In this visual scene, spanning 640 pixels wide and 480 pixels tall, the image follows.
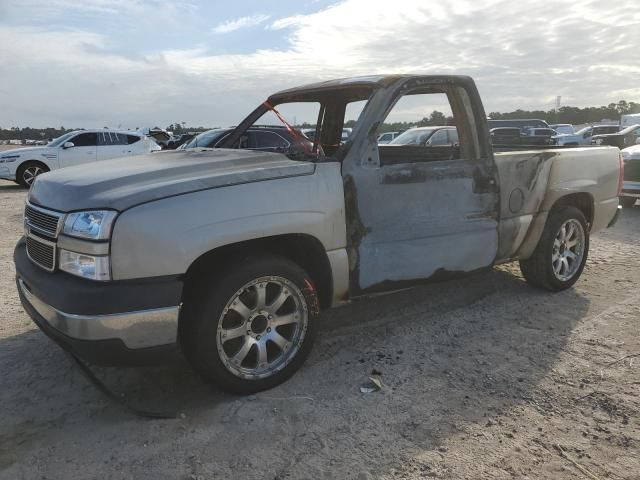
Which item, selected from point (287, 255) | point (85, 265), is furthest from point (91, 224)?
point (287, 255)

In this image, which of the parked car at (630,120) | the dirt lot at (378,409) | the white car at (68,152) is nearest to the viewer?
the dirt lot at (378,409)

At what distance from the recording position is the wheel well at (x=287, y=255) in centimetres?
301

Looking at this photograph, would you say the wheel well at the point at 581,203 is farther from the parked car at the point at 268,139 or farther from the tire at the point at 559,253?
the parked car at the point at 268,139

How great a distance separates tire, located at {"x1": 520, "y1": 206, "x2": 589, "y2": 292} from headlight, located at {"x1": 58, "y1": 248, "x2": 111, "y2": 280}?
369 centimetres

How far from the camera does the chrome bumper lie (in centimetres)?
262

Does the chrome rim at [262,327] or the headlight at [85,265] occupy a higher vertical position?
the headlight at [85,265]

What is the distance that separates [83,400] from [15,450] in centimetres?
53

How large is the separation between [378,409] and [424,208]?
1.44 meters

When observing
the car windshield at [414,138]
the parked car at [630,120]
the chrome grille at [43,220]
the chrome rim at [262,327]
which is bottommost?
the chrome rim at [262,327]

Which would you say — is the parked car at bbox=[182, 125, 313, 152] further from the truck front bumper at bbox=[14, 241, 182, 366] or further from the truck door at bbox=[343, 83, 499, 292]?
the truck front bumper at bbox=[14, 241, 182, 366]

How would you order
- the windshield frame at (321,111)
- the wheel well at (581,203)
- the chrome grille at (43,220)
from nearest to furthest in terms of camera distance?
the chrome grille at (43,220), the windshield frame at (321,111), the wheel well at (581,203)

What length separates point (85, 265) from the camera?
8.81 feet

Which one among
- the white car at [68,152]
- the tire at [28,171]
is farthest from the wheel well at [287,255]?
the tire at [28,171]

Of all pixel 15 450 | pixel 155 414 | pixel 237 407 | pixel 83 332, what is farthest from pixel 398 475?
pixel 15 450
